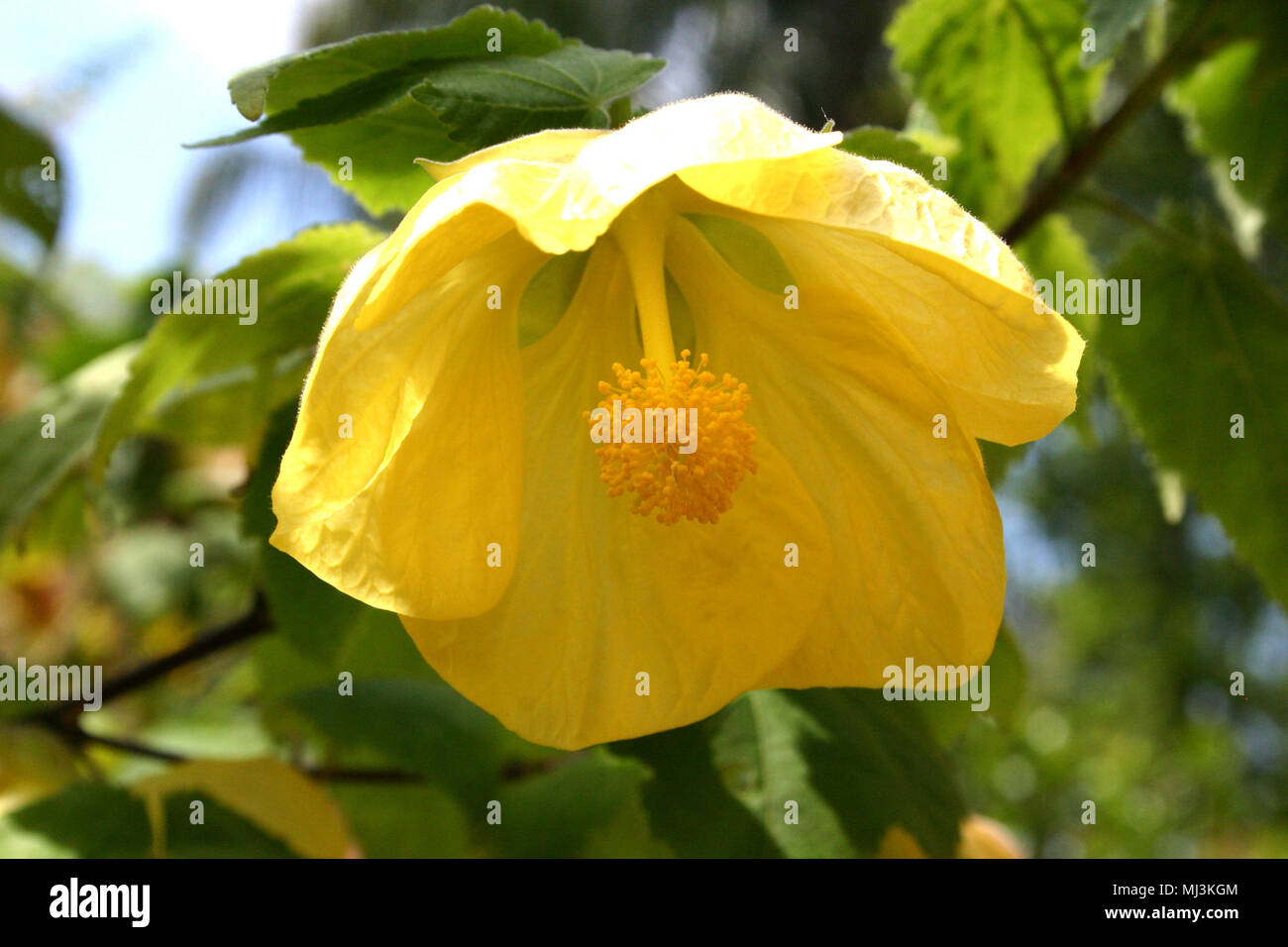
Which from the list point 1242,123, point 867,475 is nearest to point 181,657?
point 867,475

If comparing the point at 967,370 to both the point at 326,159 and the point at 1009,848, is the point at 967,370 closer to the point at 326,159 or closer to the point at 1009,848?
the point at 326,159

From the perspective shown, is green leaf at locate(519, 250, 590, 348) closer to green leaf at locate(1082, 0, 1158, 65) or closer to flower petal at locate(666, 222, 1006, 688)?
flower petal at locate(666, 222, 1006, 688)

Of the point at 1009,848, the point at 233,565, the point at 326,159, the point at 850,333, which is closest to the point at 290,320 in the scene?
the point at 326,159

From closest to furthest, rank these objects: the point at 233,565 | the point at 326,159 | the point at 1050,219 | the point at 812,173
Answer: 1. the point at 812,173
2. the point at 326,159
3. the point at 1050,219
4. the point at 233,565

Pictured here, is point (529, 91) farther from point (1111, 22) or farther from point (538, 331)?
point (1111, 22)

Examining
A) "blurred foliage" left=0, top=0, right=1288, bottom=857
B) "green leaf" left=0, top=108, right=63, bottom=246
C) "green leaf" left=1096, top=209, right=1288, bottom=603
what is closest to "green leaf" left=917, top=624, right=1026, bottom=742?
"blurred foliage" left=0, top=0, right=1288, bottom=857

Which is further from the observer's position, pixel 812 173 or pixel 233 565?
pixel 233 565

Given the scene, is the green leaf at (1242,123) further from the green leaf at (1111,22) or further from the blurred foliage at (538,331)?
the green leaf at (1111,22)
